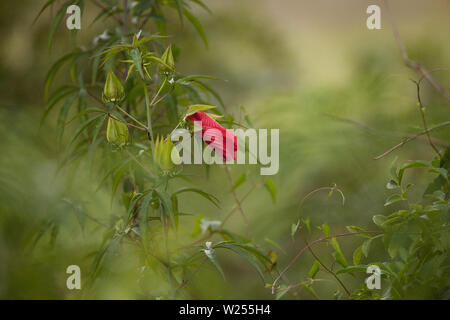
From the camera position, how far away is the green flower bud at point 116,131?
387 millimetres

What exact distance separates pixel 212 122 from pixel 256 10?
1.11 m

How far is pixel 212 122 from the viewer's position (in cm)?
39

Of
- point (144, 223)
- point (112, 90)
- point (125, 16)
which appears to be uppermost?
point (125, 16)

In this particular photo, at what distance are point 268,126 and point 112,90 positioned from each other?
0.60 m

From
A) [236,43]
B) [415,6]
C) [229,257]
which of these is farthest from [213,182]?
[415,6]

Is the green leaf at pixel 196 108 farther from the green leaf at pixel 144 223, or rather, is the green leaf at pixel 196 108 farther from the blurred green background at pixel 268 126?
the blurred green background at pixel 268 126

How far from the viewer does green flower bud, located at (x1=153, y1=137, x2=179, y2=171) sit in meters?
0.37

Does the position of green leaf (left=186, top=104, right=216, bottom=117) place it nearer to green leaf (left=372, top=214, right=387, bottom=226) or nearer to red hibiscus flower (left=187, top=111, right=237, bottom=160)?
red hibiscus flower (left=187, top=111, right=237, bottom=160)

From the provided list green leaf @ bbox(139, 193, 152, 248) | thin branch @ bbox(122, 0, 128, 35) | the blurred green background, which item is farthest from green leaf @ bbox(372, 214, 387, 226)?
thin branch @ bbox(122, 0, 128, 35)

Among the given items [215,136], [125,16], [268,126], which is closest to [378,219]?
[215,136]

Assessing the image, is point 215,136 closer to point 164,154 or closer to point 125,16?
point 164,154

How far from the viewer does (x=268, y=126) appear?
96cm

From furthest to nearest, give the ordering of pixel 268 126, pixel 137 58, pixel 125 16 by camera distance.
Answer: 1. pixel 268 126
2. pixel 125 16
3. pixel 137 58
